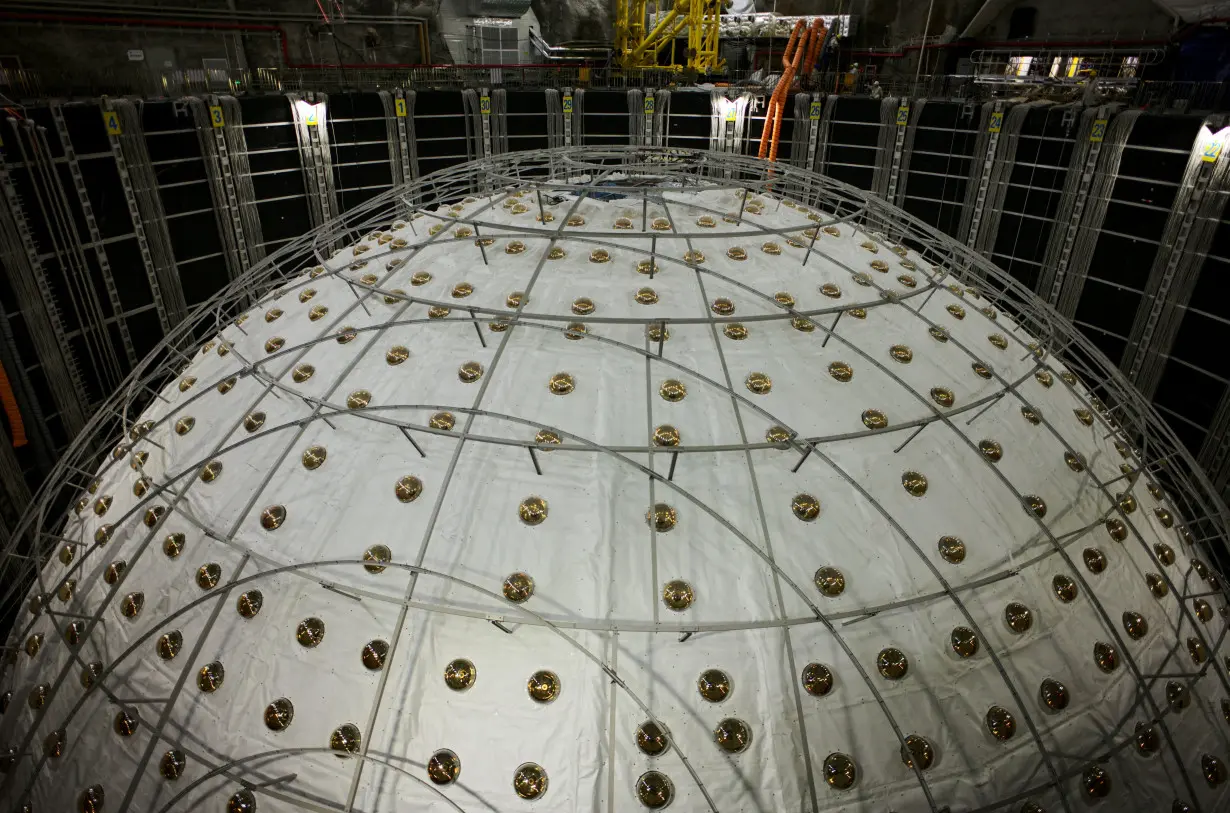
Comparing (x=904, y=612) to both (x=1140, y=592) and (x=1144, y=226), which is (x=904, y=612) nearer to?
(x=1140, y=592)

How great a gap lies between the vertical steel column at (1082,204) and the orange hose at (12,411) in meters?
32.2

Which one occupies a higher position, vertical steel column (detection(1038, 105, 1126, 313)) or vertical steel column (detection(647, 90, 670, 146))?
vertical steel column (detection(647, 90, 670, 146))

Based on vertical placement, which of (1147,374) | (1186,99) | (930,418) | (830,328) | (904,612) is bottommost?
(1147,374)

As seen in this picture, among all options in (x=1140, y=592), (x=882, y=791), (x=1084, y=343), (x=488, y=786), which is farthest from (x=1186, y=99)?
(x=488, y=786)

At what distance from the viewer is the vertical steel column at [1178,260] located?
18.8m

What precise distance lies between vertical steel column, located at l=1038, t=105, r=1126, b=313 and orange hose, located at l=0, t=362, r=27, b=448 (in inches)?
1267

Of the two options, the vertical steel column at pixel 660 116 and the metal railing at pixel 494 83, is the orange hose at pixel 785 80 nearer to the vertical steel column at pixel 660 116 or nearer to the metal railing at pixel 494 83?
the metal railing at pixel 494 83

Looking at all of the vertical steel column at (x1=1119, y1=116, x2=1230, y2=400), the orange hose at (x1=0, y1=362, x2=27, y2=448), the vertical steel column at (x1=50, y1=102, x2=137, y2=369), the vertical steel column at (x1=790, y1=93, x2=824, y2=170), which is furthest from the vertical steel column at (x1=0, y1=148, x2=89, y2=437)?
the vertical steel column at (x1=1119, y1=116, x2=1230, y2=400)

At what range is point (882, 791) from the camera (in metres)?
6.26

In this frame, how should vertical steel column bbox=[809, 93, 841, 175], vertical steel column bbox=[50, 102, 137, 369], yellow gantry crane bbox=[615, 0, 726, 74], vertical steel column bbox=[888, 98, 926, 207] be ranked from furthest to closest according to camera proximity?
1. yellow gantry crane bbox=[615, 0, 726, 74]
2. vertical steel column bbox=[809, 93, 841, 175]
3. vertical steel column bbox=[888, 98, 926, 207]
4. vertical steel column bbox=[50, 102, 137, 369]

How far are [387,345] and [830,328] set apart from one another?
19.0 ft

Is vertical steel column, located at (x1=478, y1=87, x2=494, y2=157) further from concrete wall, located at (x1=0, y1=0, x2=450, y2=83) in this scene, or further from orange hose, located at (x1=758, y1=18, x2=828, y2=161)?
orange hose, located at (x1=758, y1=18, x2=828, y2=161)

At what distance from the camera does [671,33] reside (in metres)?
37.1

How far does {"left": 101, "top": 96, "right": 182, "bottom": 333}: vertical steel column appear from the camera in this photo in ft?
68.8
